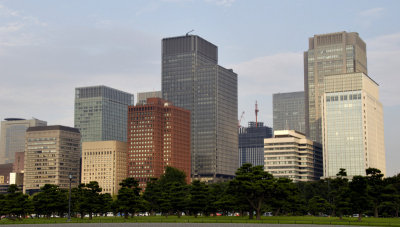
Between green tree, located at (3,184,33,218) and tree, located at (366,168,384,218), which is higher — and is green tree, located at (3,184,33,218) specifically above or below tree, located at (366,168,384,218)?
below

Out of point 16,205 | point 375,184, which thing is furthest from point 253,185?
point 16,205

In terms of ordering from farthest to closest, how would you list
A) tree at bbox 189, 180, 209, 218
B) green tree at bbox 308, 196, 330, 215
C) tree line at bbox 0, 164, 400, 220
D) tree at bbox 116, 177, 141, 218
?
1. green tree at bbox 308, 196, 330, 215
2. tree at bbox 189, 180, 209, 218
3. tree at bbox 116, 177, 141, 218
4. tree line at bbox 0, 164, 400, 220

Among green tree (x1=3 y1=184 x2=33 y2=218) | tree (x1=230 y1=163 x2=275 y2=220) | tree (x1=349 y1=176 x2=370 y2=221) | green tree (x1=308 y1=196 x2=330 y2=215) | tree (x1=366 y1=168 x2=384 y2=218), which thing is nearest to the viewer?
tree (x1=230 y1=163 x2=275 y2=220)

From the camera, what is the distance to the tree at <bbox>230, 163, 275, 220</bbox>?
4924 inches

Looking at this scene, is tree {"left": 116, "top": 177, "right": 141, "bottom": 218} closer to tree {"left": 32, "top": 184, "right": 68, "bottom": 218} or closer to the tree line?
the tree line

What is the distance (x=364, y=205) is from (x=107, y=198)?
246 ft

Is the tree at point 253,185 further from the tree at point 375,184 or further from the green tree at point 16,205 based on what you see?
the green tree at point 16,205

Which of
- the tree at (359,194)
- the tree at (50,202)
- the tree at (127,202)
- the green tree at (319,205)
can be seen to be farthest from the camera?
the green tree at (319,205)

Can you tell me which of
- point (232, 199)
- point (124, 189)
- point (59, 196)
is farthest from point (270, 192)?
point (59, 196)

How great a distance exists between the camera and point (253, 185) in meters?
124

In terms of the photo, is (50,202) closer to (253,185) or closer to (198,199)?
(198,199)

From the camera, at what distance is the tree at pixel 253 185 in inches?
4924

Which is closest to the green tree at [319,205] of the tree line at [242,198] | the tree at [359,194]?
the tree line at [242,198]

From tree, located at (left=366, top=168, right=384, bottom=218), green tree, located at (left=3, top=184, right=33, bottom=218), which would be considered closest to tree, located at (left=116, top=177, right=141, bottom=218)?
green tree, located at (left=3, top=184, right=33, bottom=218)
